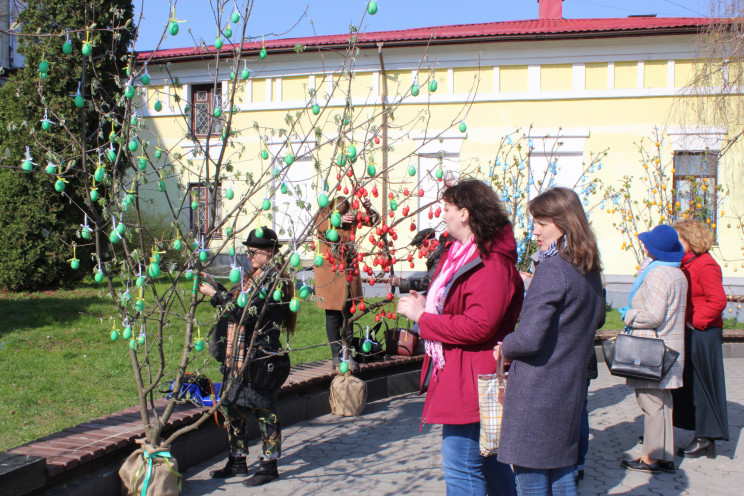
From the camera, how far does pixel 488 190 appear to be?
3.42m

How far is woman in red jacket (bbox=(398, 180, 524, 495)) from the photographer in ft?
10.5

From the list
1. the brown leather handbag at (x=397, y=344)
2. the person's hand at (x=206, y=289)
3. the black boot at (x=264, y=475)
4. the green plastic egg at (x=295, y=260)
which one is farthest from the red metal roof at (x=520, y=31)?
the green plastic egg at (x=295, y=260)

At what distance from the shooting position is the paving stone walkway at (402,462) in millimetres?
4566

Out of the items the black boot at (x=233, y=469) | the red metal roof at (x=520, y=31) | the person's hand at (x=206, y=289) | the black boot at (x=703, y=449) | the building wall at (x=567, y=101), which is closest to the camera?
the person's hand at (x=206, y=289)

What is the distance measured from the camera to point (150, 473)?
12.6 feet

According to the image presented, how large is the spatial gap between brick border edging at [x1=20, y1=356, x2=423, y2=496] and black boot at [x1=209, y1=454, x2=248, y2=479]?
0.93ft

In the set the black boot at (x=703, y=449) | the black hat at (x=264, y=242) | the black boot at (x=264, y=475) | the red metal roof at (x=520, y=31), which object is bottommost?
the black boot at (x=703, y=449)

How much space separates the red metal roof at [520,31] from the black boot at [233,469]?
970 cm

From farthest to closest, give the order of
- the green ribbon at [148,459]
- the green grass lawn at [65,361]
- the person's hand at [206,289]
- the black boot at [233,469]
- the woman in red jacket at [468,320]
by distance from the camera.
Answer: the green grass lawn at [65,361] → the black boot at [233,469] → the person's hand at [206,289] → the green ribbon at [148,459] → the woman in red jacket at [468,320]

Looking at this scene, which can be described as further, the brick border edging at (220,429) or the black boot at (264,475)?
the black boot at (264,475)

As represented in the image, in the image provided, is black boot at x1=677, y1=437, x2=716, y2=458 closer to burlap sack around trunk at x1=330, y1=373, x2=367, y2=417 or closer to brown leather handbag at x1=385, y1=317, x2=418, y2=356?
burlap sack around trunk at x1=330, y1=373, x2=367, y2=417

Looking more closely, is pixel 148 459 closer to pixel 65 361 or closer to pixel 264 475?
pixel 264 475

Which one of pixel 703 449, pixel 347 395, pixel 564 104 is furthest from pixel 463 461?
pixel 564 104

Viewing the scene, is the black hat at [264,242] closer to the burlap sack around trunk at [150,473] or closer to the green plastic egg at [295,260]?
the green plastic egg at [295,260]
